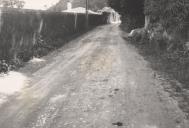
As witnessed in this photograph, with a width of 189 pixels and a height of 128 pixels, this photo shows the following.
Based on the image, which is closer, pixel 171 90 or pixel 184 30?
pixel 171 90

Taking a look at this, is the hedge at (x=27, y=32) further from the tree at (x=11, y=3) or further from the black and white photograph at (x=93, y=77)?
the tree at (x=11, y=3)

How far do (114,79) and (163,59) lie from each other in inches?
204

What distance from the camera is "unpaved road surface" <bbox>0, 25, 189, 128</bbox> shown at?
7789mm

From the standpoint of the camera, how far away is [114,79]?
12.0m

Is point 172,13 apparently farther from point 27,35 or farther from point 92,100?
point 92,100

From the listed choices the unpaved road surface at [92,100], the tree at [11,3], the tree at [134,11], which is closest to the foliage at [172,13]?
the unpaved road surface at [92,100]

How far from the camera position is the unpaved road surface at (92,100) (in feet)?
25.6

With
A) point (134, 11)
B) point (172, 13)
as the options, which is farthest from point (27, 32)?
point (134, 11)

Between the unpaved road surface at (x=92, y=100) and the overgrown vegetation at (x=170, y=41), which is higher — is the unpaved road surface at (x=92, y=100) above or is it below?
below

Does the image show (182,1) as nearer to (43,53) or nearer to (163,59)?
(163,59)

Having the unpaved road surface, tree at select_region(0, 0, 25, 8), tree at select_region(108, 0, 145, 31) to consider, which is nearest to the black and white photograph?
the unpaved road surface

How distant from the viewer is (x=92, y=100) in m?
9.45

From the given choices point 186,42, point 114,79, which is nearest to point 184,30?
point 186,42

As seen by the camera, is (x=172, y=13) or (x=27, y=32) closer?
(x=172, y=13)
